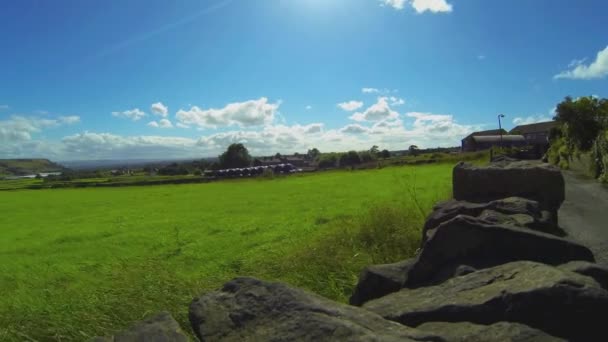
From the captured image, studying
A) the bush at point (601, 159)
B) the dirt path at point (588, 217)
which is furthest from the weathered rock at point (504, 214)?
the bush at point (601, 159)

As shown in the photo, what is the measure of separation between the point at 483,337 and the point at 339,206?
47.8ft

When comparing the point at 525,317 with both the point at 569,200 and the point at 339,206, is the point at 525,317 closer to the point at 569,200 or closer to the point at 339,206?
the point at 569,200

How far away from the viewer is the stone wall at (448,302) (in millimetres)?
2865

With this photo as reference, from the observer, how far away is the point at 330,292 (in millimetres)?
5977

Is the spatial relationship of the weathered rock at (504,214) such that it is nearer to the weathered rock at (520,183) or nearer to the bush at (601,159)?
the weathered rock at (520,183)

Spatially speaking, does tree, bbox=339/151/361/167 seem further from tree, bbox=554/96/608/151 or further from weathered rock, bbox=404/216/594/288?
weathered rock, bbox=404/216/594/288

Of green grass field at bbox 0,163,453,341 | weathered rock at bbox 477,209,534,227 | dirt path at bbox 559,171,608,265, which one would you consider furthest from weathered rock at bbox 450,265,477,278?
dirt path at bbox 559,171,608,265

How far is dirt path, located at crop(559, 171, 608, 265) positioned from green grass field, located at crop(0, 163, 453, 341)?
10.3 feet

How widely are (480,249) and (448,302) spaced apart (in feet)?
4.32

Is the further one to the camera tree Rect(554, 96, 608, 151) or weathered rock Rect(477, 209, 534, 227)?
tree Rect(554, 96, 608, 151)

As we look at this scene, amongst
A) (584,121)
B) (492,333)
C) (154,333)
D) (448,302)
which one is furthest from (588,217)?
(584,121)

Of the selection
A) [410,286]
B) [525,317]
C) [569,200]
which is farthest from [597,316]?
[569,200]

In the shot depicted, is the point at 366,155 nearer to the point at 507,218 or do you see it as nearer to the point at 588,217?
the point at 588,217

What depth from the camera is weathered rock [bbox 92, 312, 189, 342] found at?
10.6 ft
